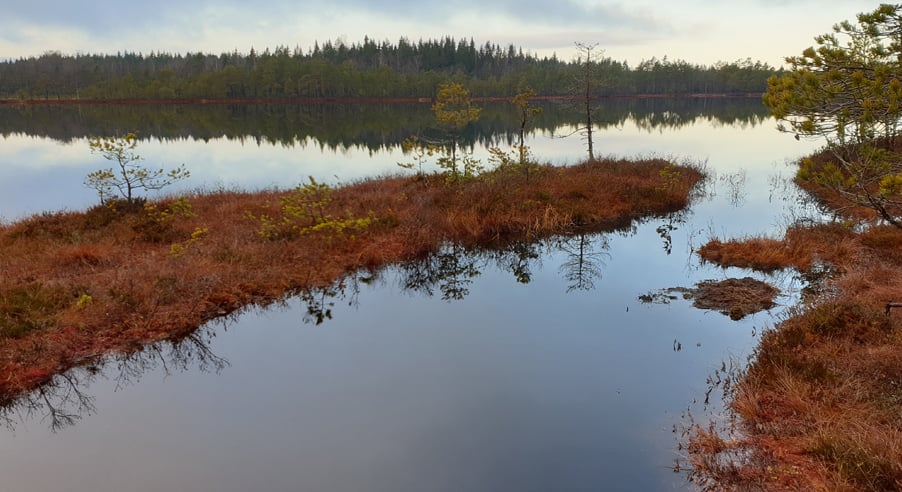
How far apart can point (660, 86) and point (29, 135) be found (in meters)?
183

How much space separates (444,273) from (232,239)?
6766 mm

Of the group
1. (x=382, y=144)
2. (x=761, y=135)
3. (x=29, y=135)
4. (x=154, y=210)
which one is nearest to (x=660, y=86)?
(x=761, y=135)

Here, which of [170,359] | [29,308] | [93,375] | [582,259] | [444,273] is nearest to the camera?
[93,375]

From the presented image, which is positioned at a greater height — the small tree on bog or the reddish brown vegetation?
the small tree on bog

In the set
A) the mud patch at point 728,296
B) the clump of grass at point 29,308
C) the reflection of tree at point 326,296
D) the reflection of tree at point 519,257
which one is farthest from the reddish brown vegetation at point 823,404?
the clump of grass at point 29,308

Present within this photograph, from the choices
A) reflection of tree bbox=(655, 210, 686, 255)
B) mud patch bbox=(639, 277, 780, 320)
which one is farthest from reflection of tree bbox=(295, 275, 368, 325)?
reflection of tree bbox=(655, 210, 686, 255)

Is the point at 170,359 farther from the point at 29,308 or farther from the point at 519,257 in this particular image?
the point at 519,257

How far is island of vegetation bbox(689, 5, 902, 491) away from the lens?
21.2 ft

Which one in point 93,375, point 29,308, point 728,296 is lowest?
point 728,296

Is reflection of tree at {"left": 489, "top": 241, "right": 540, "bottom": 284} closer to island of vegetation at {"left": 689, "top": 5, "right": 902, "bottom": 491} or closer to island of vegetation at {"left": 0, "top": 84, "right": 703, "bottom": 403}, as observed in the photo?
island of vegetation at {"left": 0, "top": 84, "right": 703, "bottom": 403}

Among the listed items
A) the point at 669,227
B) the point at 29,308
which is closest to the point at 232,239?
the point at 29,308

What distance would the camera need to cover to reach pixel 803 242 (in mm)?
17438

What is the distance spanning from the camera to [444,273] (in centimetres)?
1681

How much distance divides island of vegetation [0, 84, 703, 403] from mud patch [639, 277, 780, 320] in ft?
22.0
